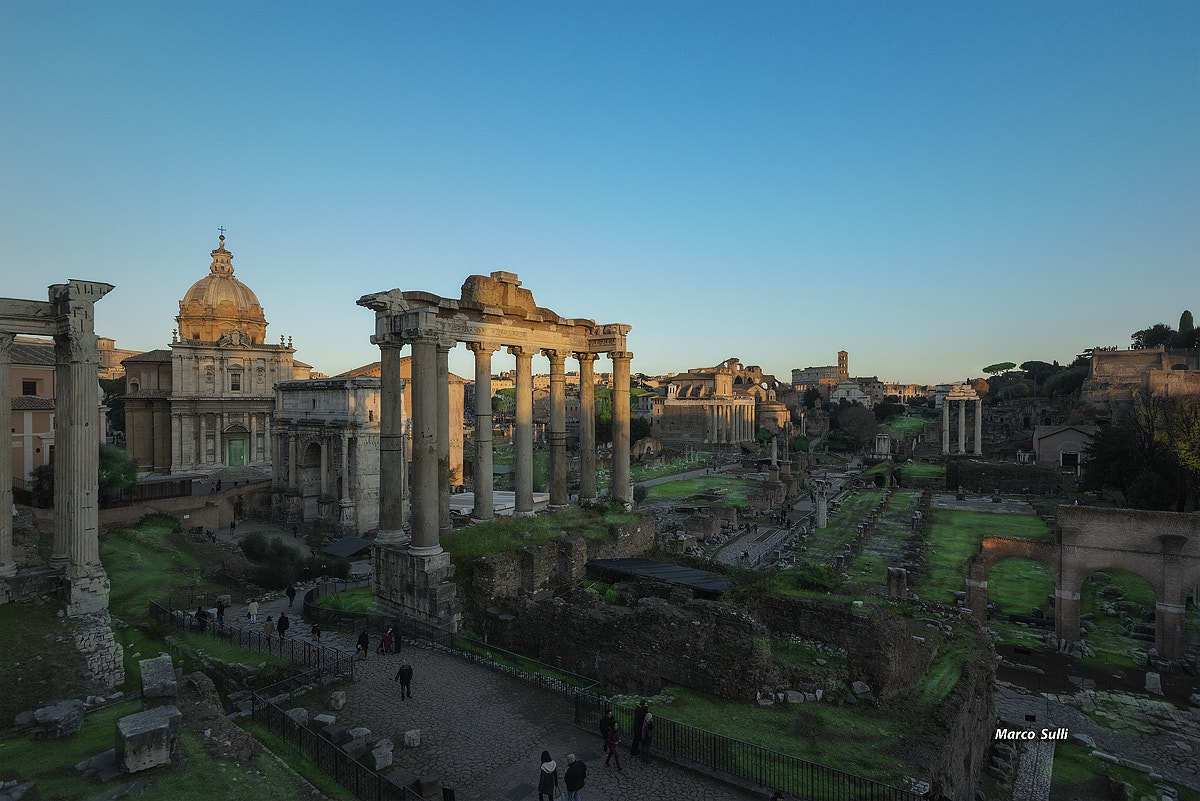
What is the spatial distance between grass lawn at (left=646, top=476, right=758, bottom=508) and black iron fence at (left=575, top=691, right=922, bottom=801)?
129 feet

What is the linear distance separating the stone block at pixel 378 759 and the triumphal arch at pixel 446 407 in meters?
5.06

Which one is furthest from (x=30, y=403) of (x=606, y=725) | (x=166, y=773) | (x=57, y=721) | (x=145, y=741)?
(x=606, y=725)

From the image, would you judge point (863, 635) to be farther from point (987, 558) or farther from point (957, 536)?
point (957, 536)

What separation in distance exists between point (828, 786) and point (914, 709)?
3263 millimetres

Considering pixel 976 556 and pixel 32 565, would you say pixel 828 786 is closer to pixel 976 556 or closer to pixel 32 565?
pixel 976 556

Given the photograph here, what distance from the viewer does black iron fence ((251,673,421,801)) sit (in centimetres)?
855

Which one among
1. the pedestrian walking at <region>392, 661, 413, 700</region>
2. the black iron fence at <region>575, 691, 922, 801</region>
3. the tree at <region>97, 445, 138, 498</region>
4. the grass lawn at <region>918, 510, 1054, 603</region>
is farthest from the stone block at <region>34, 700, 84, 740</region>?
the grass lawn at <region>918, 510, 1054, 603</region>

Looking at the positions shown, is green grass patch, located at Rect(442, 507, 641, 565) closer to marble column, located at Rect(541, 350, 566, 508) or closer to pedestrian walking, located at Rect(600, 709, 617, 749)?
marble column, located at Rect(541, 350, 566, 508)

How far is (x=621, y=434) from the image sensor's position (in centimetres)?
2198

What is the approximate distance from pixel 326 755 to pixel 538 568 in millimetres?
6976

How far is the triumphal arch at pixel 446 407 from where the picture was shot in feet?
48.9

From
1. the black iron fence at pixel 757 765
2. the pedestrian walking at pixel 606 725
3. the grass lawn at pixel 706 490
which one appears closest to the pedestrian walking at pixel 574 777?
the pedestrian walking at pixel 606 725

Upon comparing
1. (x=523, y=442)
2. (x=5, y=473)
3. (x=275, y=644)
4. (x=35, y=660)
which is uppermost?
(x=523, y=442)

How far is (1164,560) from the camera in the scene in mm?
19500
